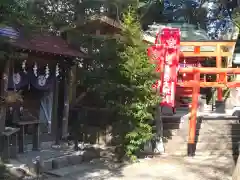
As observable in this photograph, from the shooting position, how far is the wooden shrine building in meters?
9.78

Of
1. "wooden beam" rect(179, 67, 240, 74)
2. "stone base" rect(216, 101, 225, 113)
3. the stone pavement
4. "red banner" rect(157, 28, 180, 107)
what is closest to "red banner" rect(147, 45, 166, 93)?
"red banner" rect(157, 28, 180, 107)

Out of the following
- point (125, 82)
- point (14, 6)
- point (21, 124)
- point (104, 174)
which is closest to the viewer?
point (14, 6)

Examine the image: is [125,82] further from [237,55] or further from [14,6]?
[237,55]

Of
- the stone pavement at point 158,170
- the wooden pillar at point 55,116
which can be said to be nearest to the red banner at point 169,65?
the stone pavement at point 158,170

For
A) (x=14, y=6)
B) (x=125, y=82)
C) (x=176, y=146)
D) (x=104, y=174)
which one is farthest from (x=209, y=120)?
(x=14, y=6)

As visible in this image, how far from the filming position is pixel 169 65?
12.6 meters

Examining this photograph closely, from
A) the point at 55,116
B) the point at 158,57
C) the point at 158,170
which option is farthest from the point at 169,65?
the point at 55,116

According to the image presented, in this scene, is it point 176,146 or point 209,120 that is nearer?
point 176,146

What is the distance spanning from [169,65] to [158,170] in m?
3.96

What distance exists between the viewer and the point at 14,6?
6320 mm

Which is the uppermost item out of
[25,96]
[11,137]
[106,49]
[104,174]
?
[106,49]

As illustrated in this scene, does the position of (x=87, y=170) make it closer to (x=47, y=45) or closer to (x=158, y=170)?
(x=158, y=170)

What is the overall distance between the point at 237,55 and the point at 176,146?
17.0 ft

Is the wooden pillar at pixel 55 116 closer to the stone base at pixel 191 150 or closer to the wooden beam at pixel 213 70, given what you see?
the wooden beam at pixel 213 70
